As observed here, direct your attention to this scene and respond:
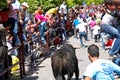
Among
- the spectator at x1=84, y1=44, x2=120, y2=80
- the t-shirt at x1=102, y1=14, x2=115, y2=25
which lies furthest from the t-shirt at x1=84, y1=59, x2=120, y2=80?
the t-shirt at x1=102, y1=14, x2=115, y2=25

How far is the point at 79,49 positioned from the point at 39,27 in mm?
3672

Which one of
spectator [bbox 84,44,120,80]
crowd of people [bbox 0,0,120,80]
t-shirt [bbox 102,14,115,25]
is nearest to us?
spectator [bbox 84,44,120,80]

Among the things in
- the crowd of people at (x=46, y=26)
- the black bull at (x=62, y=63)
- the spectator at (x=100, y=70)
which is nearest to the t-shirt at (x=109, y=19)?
the crowd of people at (x=46, y=26)

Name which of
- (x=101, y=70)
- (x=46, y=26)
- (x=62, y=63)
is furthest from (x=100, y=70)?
(x=46, y=26)

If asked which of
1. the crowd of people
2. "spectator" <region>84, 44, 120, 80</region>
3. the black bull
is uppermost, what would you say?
the crowd of people

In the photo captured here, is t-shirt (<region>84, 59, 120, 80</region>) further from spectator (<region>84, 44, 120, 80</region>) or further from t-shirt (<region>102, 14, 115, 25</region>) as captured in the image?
t-shirt (<region>102, 14, 115, 25</region>)

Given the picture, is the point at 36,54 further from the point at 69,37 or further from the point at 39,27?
the point at 69,37

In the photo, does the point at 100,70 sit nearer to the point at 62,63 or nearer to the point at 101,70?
the point at 101,70

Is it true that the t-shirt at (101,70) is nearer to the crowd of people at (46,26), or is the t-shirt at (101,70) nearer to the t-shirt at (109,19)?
the crowd of people at (46,26)

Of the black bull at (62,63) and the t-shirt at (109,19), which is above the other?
the t-shirt at (109,19)

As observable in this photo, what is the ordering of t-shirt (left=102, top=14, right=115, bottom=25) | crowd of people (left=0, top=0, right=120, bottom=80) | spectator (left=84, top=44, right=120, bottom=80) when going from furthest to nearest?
t-shirt (left=102, top=14, right=115, bottom=25) < crowd of people (left=0, top=0, right=120, bottom=80) < spectator (left=84, top=44, right=120, bottom=80)

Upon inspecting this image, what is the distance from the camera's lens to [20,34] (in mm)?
12914

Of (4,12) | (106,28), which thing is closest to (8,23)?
(4,12)

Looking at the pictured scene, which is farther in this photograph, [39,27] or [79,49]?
[79,49]
